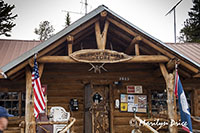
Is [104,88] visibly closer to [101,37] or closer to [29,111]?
[101,37]

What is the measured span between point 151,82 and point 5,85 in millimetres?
5305

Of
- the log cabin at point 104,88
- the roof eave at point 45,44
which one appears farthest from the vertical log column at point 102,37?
the log cabin at point 104,88

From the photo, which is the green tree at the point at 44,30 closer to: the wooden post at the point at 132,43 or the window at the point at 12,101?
the window at the point at 12,101

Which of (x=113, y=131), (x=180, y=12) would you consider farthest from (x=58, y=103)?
(x=180, y=12)

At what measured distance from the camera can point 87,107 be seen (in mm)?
9750

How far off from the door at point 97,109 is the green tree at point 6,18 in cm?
1109

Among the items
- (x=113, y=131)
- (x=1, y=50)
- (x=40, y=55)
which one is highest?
(x=1, y=50)

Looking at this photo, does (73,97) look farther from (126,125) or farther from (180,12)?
(180,12)

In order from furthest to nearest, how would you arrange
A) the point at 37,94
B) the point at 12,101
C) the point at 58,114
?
1. the point at 12,101
2. the point at 58,114
3. the point at 37,94

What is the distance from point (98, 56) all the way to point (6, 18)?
13.2 metres

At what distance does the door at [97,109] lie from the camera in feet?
32.0

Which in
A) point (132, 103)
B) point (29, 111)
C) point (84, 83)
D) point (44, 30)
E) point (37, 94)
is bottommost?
point (29, 111)

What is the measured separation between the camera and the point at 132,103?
33.3 feet

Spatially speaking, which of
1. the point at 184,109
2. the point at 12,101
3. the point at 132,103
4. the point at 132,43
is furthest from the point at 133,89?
the point at 12,101
